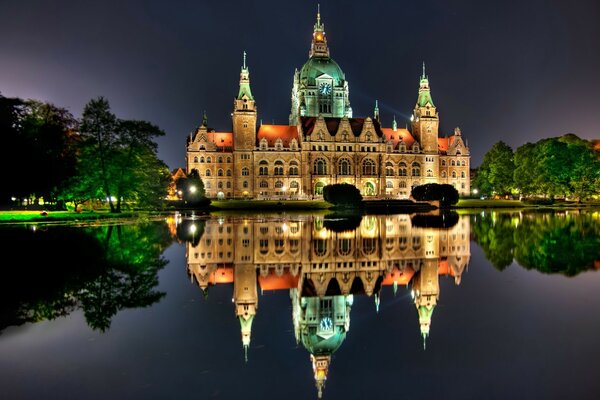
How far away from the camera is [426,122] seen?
11088 cm

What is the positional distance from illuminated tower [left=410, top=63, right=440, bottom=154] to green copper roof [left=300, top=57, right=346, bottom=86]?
2104cm

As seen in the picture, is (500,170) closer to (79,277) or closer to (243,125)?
(243,125)

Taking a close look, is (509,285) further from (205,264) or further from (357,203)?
(357,203)

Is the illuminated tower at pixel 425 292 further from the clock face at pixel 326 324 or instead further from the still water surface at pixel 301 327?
the clock face at pixel 326 324

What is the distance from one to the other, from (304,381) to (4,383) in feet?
14.3

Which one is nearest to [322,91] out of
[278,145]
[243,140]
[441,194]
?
[278,145]

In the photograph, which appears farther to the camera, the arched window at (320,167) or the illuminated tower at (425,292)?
the arched window at (320,167)

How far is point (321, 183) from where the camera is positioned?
100 meters

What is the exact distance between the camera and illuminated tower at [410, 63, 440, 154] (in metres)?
110

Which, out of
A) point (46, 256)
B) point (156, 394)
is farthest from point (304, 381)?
point (46, 256)

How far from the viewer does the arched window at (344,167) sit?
3981 inches

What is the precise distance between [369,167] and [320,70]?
32449 mm

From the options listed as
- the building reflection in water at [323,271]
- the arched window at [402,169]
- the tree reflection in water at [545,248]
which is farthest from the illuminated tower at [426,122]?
the building reflection in water at [323,271]

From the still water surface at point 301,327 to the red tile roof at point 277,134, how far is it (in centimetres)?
8600
